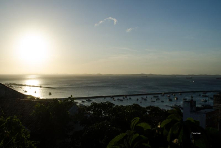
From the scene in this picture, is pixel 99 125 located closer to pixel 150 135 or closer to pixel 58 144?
pixel 58 144

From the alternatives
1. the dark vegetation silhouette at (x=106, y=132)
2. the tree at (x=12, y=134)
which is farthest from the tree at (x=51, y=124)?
the tree at (x=12, y=134)

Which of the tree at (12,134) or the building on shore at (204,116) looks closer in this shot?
the tree at (12,134)

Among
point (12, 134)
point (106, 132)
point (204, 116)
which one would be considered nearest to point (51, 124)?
point (106, 132)

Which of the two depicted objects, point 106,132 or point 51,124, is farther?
point 51,124

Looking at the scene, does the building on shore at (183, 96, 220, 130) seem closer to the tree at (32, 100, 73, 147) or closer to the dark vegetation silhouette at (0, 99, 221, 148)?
the dark vegetation silhouette at (0, 99, 221, 148)

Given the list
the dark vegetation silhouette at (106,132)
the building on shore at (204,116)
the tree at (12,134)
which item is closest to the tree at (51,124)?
the dark vegetation silhouette at (106,132)

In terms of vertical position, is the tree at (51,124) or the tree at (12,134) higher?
the tree at (12,134)

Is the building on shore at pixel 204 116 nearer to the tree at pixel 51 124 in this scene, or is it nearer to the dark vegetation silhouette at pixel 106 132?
the dark vegetation silhouette at pixel 106 132

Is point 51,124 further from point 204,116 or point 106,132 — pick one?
point 204,116

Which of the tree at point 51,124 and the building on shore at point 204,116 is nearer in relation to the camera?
the building on shore at point 204,116

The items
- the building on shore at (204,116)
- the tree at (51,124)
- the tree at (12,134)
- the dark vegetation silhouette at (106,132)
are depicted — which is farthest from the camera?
the tree at (51,124)

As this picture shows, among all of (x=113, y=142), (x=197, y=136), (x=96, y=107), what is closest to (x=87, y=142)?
(x=113, y=142)

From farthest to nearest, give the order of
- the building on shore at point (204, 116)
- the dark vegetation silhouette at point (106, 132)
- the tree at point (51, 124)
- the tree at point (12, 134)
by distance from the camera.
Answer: the tree at point (51, 124), the building on shore at point (204, 116), the tree at point (12, 134), the dark vegetation silhouette at point (106, 132)

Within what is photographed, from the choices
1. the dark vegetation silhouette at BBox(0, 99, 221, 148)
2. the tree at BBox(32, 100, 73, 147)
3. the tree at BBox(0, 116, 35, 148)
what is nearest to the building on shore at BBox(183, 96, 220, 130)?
the dark vegetation silhouette at BBox(0, 99, 221, 148)
